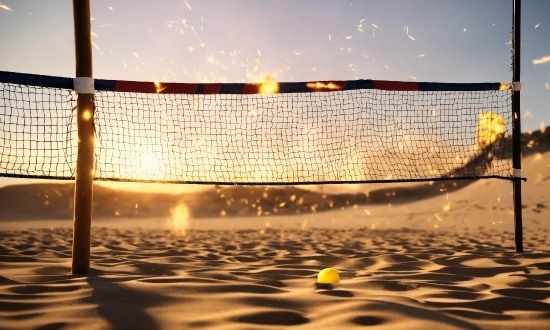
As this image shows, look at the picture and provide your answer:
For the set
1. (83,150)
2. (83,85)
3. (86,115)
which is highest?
(83,85)

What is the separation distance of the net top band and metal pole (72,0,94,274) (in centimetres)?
25

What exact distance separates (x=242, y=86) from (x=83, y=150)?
1981 mm

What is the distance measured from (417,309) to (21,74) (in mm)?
4051

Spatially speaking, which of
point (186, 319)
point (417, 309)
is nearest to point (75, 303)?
point (186, 319)

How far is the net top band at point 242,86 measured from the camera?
419cm

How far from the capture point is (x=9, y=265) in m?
4.54

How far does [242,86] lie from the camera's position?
5164 mm

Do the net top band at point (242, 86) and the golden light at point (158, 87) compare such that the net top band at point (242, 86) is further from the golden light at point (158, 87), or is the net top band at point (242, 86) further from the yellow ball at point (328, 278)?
the yellow ball at point (328, 278)

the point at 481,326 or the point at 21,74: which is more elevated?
the point at 21,74

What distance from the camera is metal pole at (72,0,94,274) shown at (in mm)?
3926

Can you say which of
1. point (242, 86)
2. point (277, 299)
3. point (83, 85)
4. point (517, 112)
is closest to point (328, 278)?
point (277, 299)

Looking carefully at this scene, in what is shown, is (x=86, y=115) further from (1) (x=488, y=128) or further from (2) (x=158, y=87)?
(1) (x=488, y=128)

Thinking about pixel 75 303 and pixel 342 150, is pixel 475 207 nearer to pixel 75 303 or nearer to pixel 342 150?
pixel 342 150

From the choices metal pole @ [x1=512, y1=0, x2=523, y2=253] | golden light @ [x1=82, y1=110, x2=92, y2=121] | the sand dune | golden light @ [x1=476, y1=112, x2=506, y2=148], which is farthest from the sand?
golden light @ [x1=476, y1=112, x2=506, y2=148]
